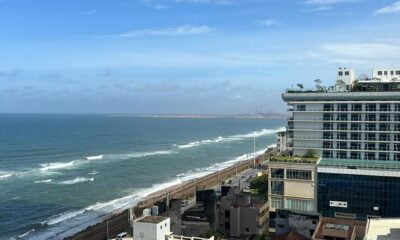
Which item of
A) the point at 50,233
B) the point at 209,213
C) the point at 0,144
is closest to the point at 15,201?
the point at 50,233

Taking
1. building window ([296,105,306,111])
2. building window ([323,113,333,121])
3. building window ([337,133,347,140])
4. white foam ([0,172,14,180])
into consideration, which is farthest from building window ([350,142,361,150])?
white foam ([0,172,14,180])

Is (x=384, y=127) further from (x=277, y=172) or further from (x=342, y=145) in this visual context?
(x=277, y=172)

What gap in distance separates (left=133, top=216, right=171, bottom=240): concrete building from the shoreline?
26187mm

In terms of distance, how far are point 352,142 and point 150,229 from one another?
3194cm

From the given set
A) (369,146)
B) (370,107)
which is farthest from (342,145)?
(370,107)

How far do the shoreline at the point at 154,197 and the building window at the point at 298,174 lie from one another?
21.8 meters

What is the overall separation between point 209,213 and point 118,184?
41179mm

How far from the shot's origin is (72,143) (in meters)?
165

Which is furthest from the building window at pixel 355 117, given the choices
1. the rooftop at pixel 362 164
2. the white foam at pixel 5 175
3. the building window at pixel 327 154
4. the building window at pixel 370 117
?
the white foam at pixel 5 175

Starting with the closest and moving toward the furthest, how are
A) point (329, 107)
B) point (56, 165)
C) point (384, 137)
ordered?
point (384, 137) < point (329, 107) < point (56, 165)

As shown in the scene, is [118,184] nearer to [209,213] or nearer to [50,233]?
[50,233]

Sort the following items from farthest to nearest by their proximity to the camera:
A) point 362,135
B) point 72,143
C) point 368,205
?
point 72,143
point 362,135
point 368,205

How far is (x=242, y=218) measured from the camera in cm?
5056

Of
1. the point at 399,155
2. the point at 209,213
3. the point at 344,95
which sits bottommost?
the point at 209,213
